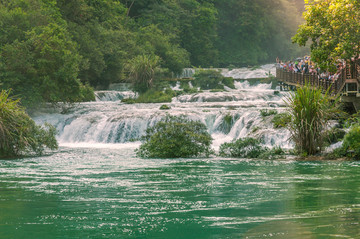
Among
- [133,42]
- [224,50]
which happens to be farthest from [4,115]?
[224,50]

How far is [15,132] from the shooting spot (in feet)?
76.7

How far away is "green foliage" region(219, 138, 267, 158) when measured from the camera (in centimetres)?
2286

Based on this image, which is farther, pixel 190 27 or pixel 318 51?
pixel 190 27

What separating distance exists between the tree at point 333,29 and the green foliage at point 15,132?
1067 centimetres

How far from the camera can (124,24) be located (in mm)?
70500

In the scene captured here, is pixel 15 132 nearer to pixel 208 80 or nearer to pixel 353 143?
pixel 353 143

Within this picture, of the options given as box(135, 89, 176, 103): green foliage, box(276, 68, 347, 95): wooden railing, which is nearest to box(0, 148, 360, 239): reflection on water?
box(276, 68, 347, 95): wooden railing

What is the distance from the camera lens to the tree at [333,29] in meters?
23.1

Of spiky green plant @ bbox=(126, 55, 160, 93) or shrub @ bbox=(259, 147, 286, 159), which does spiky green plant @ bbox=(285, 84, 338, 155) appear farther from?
spiky green plant @ bbox=(126, 55, 160, 93)

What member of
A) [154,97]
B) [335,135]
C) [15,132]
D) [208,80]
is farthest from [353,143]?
[208,80]

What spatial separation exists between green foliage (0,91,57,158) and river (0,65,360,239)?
65 cm

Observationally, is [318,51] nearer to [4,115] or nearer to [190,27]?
[4,115]

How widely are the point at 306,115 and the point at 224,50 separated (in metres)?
75.2

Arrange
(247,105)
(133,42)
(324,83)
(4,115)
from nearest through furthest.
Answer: (4,115), (324,83), (247,105), (133,42)
